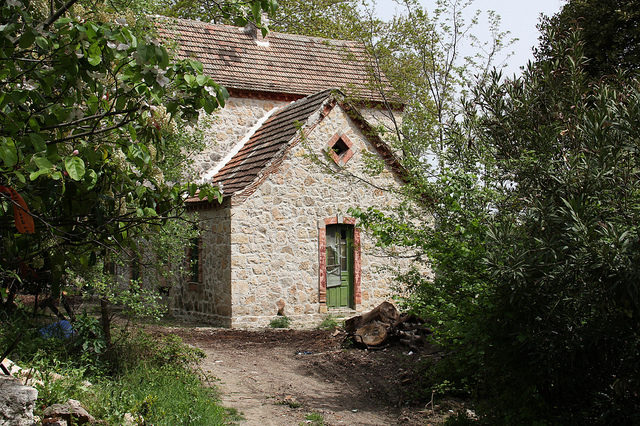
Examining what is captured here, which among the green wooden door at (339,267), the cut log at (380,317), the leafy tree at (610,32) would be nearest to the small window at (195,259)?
the green wooden door at (339,267)

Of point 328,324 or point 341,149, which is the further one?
point 341,149

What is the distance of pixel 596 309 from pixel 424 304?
2761 mm

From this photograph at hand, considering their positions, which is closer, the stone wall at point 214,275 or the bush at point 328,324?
the bush at point 328,324

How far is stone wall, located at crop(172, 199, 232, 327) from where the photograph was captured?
15805 millimetres

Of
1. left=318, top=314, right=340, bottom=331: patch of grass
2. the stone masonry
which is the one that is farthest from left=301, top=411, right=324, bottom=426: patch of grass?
the stone masonry

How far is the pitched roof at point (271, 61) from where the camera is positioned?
20047 millimetres

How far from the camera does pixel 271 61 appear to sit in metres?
21.4

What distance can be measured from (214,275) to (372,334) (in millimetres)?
5532

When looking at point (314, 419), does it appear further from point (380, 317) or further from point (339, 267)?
point (339, 267)

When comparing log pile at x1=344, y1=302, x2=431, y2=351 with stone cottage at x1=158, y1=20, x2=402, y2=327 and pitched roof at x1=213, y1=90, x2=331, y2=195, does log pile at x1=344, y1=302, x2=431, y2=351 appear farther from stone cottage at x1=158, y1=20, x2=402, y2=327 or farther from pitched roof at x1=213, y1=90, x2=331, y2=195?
pitched roof at x1=213, y1=90, x2=331, y2=195

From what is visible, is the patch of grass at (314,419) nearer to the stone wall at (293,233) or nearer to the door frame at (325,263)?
the stone wall at (293,233)

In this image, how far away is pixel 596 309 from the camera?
18.2 ft

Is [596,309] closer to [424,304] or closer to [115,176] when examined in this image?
[424,304]

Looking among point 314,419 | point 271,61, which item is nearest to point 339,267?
point 271,61
